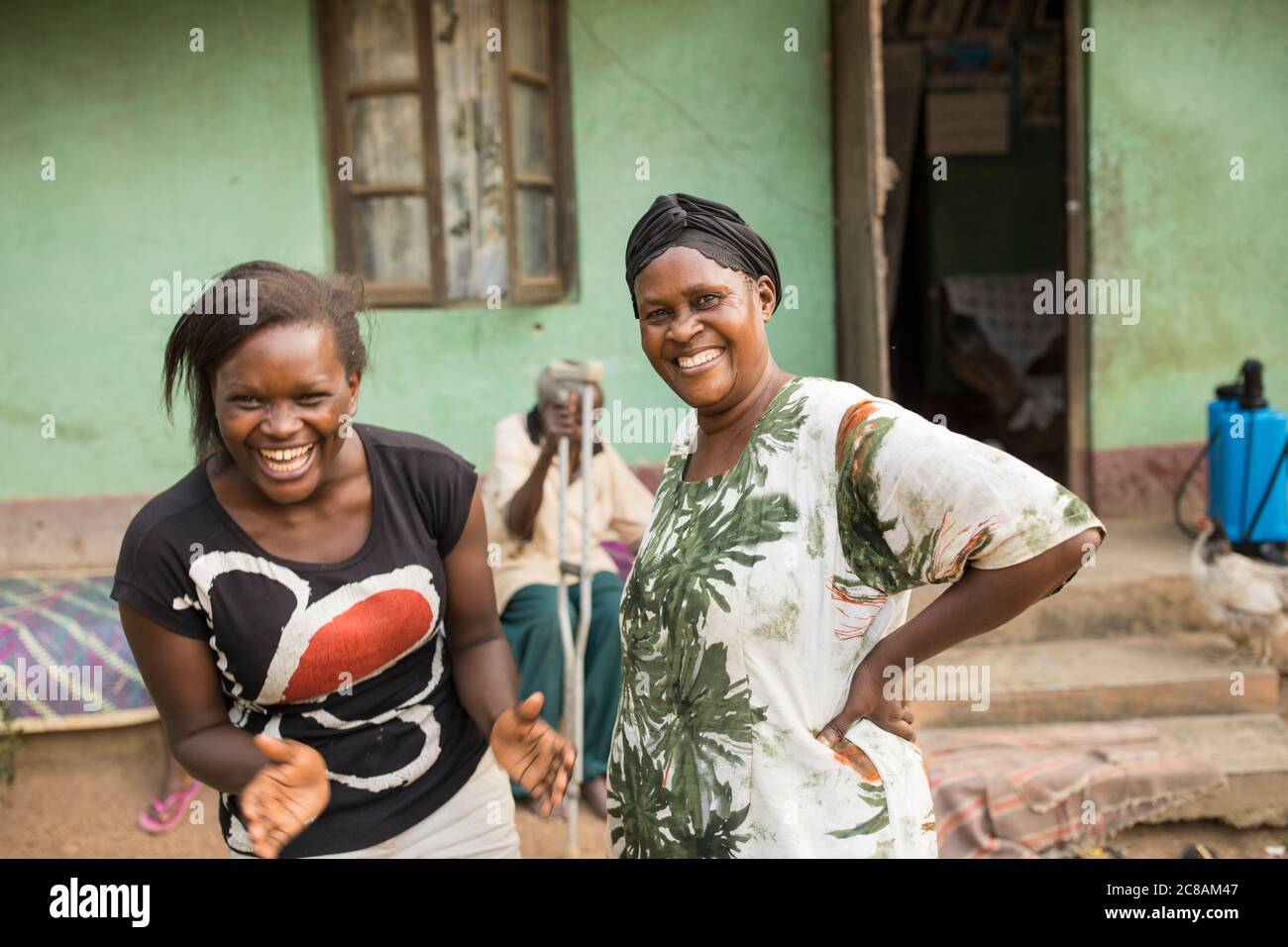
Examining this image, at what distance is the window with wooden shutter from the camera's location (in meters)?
5.72

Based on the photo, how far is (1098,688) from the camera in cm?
A: 483

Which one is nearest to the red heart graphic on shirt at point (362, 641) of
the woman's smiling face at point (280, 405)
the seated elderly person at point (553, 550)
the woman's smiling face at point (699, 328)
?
the woman's smiling face at point (280, 405)

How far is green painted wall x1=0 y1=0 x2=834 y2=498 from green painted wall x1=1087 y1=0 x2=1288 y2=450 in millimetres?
1694

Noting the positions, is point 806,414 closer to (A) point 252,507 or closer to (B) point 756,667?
(B) point 756,667

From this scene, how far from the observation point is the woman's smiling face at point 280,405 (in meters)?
1.96

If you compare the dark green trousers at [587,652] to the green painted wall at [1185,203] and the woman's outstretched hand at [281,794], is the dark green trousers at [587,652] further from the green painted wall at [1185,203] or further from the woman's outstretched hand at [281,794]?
the green painted wall at [1185,203]

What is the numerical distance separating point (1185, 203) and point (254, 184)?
525cm

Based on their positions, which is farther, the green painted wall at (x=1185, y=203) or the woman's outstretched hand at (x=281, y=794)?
the green painted wall at (x=1185, y=203)

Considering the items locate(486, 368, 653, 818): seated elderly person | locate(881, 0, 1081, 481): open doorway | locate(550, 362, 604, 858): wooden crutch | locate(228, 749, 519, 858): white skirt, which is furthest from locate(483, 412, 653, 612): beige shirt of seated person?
locate(881, 0, 1081, 481): open doorway

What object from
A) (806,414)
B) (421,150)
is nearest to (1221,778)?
(806,414)

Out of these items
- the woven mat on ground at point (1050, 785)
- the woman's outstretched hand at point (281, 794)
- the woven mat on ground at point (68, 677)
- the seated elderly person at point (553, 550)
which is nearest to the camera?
the woman's outstretched hand at point (281, 794)

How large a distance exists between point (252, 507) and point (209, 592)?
0.19 meters

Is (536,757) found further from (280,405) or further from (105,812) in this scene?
(105,812)

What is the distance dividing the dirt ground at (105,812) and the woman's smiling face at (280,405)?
2.85 meters
